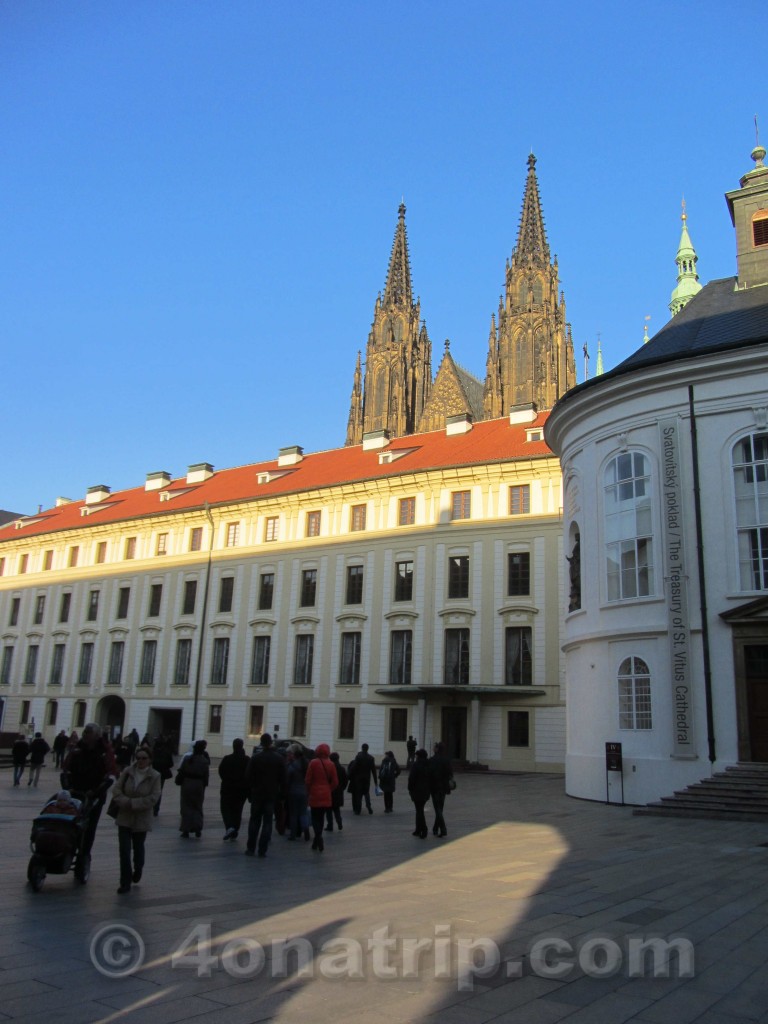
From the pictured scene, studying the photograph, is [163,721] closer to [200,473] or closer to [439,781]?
[200,473]

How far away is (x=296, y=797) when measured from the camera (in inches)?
571

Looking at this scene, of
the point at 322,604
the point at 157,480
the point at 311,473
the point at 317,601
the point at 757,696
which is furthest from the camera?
the point at 157,480

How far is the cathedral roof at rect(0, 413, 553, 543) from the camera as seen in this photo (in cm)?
4206

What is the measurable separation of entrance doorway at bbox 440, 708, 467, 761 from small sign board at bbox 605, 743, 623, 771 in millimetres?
15431

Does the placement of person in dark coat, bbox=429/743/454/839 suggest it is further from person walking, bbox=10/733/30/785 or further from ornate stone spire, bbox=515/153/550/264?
ornate stone spire, bbox=515/153/550/264

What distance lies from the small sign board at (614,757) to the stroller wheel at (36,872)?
53.4ft

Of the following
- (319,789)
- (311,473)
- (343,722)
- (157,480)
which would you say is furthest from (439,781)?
(157,480)

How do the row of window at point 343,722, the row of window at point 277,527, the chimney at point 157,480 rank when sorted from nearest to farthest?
the row of window at point 343,722, the row of window at point 277,527, the chimney at point 157,480

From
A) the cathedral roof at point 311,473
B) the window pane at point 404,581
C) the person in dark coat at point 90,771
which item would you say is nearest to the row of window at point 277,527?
the cathedral roof at point 311,473

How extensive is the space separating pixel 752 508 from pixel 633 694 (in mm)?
5750

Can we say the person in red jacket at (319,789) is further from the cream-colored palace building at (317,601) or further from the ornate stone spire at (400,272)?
the ornate stone spire at (400,272)

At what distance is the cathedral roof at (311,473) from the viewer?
4206cm

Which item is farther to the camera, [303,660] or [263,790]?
[303,660]

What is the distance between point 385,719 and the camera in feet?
130
